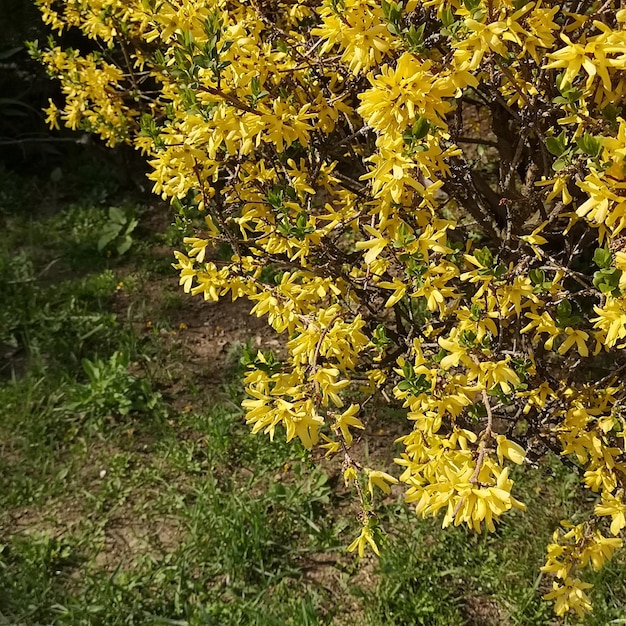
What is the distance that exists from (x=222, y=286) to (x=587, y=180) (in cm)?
100

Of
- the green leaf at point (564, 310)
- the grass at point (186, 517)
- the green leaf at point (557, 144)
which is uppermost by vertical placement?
the green leaf at point (557, 144)

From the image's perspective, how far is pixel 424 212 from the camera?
161 cm

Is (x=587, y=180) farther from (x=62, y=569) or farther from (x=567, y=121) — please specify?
(x=62, y=569)

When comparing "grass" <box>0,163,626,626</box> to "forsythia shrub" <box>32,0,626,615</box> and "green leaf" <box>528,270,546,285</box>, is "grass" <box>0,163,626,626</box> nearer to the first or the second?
"forsythia shrub" <box>32,0,626,615</box>

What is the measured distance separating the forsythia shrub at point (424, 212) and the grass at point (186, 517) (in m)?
0.33

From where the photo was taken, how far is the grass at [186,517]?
2.19m

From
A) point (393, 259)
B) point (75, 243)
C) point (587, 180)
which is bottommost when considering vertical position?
point (75, 243)

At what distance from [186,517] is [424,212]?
150 cm

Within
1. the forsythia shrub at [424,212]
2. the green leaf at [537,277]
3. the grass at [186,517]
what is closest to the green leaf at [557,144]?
the forsythia shrub at [424,212]

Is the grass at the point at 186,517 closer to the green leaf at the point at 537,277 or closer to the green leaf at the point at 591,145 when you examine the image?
the green leaf at the point at 537,277

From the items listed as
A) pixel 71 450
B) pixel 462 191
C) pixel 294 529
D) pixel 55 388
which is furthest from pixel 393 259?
pixel 55 388

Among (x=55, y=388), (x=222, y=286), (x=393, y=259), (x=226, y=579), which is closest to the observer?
(x=393, y=259)

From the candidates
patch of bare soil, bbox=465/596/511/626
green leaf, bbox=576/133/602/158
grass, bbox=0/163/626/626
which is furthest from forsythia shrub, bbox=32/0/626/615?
grass, bbox=0/163/626/626

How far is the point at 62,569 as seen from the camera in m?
2.38
